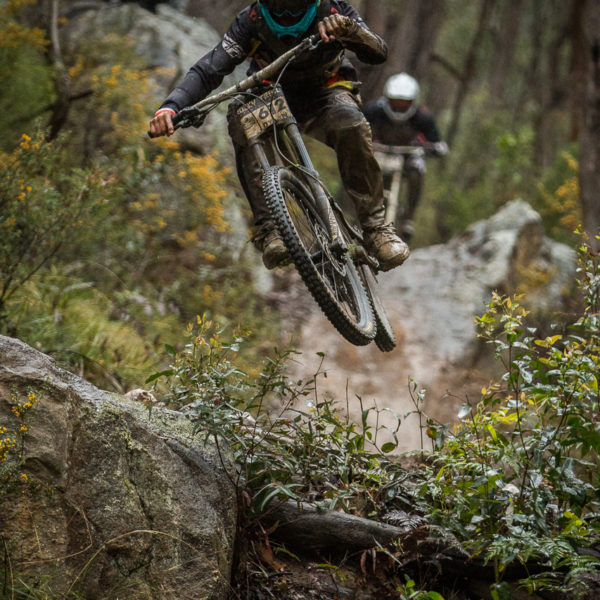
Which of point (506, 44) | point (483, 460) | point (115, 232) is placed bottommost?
point (506, 44)

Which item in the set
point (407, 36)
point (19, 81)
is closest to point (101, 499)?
point (19, 81)

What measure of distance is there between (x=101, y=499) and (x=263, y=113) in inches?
105

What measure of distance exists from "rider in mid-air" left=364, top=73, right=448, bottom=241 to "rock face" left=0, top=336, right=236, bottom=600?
7.85m

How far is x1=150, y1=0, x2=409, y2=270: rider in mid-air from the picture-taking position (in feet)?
15.2

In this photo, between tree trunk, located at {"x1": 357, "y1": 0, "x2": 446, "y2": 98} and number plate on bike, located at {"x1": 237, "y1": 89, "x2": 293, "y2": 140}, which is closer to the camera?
number plate on bike, located at {"x1": 237, "y1": 89, "x2": 293, "y2": 140}

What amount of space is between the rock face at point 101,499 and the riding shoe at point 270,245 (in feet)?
5.11

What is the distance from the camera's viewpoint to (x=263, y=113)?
4758mm

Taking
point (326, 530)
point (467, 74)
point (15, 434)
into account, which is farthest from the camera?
point (467, 74)

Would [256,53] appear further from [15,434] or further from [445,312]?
[445,312]

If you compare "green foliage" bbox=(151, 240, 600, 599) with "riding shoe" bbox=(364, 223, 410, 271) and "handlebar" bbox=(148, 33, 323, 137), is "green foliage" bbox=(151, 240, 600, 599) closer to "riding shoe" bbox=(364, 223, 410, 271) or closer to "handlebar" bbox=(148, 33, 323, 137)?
"handlebar" bbox=(148, 33, 323, 137)

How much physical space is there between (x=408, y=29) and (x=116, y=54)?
Answer: 724 centimetres

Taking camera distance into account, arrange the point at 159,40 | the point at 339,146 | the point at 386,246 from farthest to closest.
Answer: the point at 159,40 < the point at 386,246 < the point at 339,146

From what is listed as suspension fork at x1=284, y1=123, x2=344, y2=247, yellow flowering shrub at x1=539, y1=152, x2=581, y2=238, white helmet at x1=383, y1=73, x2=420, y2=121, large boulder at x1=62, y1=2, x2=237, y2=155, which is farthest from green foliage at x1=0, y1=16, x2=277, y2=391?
yellow flowering shrub at x1=539, y1=152, x2=581, y2=238

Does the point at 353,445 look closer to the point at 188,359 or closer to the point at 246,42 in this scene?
the point at 188,359
